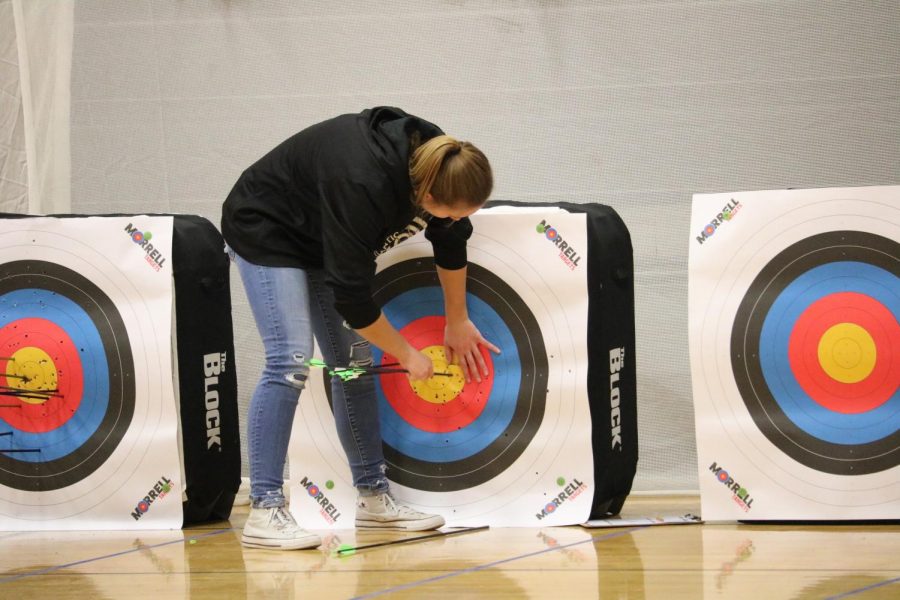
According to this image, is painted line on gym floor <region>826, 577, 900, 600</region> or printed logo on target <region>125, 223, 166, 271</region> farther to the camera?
printed logo on target <region>125, 223, 166, 271</region>

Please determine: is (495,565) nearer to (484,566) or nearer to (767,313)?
(484,566)

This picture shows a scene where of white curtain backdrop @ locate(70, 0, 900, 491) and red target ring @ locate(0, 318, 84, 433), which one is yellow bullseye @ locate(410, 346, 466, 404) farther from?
red target ring @ locate(0, 318, 84, 433)

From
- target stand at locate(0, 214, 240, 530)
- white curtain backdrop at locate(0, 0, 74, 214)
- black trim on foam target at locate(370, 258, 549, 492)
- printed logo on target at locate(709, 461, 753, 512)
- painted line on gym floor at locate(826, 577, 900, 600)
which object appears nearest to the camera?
painted line on gym floor at locate(826, 577, 900, 600)

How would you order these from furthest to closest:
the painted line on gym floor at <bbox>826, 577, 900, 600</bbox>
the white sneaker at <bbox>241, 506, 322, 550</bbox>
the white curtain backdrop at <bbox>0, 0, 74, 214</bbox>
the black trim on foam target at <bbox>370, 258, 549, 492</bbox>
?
the white curtain backdrop at <bbox>0, 0, 74, 214</bbox>
the black trim on foam target at <bbox>370, 258, 549, 492</bbox>
the white sneaker at <bbox>241, 506, 322, 550</bbox>
the painted line on gym floor at <bbox>826, 577, 900, 600</bbox>

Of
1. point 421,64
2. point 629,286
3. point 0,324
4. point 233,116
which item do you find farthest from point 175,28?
point 629,286

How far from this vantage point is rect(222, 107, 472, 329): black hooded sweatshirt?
185cm

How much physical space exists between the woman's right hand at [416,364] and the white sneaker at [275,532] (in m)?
0.38

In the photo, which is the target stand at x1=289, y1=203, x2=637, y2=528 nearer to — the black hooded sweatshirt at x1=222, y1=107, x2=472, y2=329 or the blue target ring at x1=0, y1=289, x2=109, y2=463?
the black hooded sweatshirt at x1=222, y1=107, x2=472, y2=329

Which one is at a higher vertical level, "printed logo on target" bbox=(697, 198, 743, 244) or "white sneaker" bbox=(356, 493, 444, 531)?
"printed logo on target" bbox=(697, 198, 743, 244)

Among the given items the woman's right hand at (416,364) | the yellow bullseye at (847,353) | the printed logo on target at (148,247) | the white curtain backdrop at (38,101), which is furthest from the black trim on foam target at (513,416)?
the white curtain backdrop at (38,101)

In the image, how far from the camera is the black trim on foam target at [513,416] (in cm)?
224

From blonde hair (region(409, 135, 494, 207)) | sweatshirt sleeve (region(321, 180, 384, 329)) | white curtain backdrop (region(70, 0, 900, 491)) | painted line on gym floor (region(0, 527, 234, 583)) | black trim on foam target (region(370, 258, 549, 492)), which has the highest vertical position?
white curtain backdrop (region(70, 0, 900, 491))

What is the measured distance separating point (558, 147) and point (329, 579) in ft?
4.59

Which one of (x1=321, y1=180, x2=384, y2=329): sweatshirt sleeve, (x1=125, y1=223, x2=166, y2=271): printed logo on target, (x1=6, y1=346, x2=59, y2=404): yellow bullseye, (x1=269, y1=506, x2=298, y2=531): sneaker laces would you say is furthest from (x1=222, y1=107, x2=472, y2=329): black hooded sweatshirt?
(x1=6, y1=346, x2=59, y2=404): yellow bullseye
